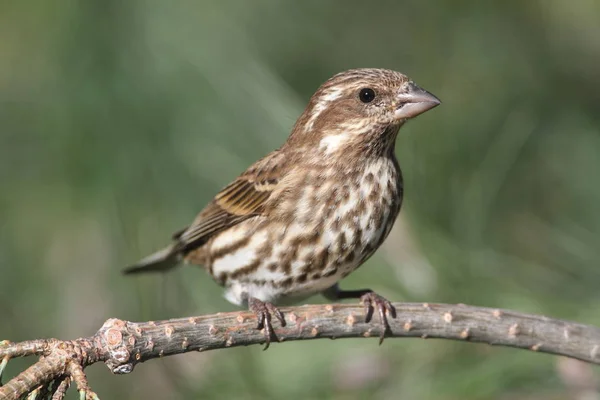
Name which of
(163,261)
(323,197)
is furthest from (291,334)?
(163,261)

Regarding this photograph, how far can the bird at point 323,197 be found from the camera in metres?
3.71

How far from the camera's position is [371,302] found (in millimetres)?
3443

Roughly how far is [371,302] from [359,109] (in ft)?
2.85

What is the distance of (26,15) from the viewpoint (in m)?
4.30

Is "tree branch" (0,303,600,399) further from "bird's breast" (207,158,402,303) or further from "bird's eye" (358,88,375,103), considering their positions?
"bird's eye" (358,88,375,103)

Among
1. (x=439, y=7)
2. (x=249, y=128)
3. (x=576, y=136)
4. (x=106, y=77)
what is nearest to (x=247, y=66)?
(x=249, y=128)

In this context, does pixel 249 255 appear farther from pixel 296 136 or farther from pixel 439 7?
pixel 439 7

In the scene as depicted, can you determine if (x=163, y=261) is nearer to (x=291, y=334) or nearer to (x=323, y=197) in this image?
(x=323, y=197)

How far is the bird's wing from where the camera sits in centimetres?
406

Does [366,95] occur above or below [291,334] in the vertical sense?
above

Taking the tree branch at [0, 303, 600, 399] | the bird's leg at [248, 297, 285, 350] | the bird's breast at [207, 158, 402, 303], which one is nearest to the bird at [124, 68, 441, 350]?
the bird's breast at [207, 158, 402, 303]

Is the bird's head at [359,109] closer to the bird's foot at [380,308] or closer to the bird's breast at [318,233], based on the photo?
the bird's breast at [318,233]

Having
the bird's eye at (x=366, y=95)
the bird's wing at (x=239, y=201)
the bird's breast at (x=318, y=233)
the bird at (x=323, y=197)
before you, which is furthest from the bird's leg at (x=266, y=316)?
the bird's eye at (x=366, y=95)

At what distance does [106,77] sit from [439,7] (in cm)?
157
